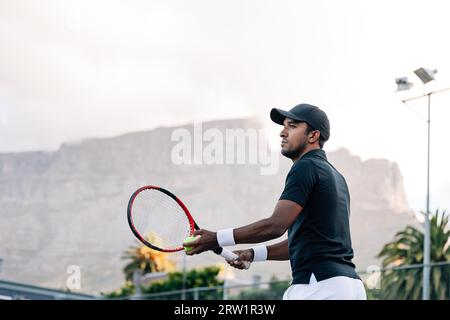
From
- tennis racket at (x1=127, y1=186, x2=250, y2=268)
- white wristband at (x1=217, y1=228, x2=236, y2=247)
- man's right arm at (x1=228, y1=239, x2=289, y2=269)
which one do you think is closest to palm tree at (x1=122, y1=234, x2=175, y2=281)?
tennis racket at (x1=127, y1=186, x2=250, y2=268)

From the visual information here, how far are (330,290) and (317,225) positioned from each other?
1.40 ft

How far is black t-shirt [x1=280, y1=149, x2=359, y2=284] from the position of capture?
246 inches

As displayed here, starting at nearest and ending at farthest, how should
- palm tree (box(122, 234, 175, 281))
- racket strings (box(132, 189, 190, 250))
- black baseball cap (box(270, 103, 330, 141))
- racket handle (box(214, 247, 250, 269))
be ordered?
1. black baseball cap (box(270, 103, 330, 141))
2. racket handle (box(214, 247, 250, 269))
3. racket strings (box(132, 189, 190, 250))
4. palm tree (box(122, 234, 175, 281))

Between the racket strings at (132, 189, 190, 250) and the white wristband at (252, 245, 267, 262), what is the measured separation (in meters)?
0.57

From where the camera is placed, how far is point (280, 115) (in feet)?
21.8

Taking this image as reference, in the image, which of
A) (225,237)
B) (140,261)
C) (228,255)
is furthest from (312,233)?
(140,261)

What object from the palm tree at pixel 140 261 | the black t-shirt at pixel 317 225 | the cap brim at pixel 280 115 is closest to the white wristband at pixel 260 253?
the black t-shirt at pixel 317 225

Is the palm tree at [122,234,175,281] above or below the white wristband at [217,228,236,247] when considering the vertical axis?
above

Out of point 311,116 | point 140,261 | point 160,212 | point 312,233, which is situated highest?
point 140,261

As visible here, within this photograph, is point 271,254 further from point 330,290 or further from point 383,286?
point 383,286

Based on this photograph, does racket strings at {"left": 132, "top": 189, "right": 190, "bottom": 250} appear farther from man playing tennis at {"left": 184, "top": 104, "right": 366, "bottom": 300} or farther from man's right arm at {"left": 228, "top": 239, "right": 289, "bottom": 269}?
man playing tennis at {"left": 184, "top": 104, "right": 366, "bottom": 300}

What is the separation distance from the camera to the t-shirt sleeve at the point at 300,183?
6.18m

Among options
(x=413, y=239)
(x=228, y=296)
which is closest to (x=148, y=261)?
(x=413, y=239)

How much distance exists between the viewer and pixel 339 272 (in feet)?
20.6
